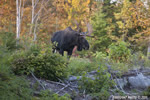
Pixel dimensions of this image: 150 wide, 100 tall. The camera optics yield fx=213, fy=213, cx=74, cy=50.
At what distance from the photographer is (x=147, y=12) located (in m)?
12.1

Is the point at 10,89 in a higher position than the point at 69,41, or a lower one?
lower

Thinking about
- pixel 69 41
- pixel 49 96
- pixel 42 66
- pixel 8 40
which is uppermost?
pixel 8 40

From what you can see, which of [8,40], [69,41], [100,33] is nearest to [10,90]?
[8,40]

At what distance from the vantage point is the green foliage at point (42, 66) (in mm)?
6230

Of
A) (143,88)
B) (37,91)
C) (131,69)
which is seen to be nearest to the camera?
(37,91)

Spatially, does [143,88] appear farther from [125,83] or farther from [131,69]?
[131,69]

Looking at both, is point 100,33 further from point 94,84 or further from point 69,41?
point 94,84

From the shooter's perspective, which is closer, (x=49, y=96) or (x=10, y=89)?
(x=10, y=89)

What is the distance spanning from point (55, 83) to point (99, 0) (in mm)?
21816

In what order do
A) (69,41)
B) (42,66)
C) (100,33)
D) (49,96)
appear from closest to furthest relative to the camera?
(49,96), (42,66), (69,41), (100,33)

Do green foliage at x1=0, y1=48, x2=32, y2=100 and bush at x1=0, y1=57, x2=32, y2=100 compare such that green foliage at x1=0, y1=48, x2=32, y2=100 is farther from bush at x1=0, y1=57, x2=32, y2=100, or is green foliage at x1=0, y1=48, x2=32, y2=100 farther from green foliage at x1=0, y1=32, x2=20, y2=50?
green foliage at x1=0, y1=32, x2=20, y2=50

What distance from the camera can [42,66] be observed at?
6.45 metres

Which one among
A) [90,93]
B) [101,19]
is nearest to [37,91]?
[90,93]

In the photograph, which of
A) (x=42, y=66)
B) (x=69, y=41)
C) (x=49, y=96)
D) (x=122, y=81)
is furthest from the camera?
(x=69, y=41)
